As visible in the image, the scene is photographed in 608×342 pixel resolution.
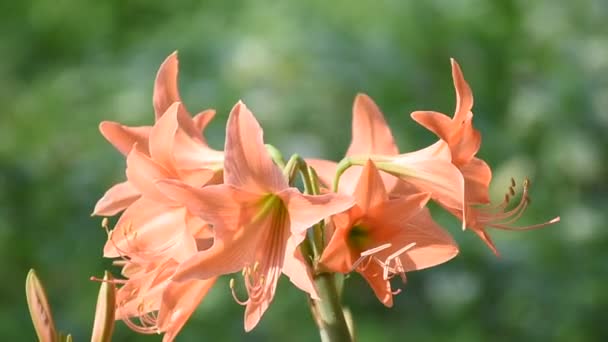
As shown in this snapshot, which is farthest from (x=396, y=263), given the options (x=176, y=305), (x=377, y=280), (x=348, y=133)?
(x=348, y=133)

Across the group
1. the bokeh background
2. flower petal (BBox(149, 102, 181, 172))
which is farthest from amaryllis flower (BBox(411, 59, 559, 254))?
the bokeh background

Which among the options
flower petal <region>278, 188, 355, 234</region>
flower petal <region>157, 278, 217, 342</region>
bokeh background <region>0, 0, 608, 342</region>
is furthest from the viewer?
bokeh background <region>0, 0, 608, 342</region>

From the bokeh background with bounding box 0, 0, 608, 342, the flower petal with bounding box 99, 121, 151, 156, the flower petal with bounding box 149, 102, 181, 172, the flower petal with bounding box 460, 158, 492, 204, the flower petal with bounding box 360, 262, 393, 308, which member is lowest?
the bokeh background with bounding box 0, 0, 608, 342

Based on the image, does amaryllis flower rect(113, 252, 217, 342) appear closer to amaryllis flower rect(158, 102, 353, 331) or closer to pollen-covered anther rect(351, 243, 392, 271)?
amaryllis flower rect(158, 102, 353, 331)

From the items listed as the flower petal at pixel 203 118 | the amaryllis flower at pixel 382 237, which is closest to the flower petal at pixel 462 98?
the amaryllis flower at pixel 382 237

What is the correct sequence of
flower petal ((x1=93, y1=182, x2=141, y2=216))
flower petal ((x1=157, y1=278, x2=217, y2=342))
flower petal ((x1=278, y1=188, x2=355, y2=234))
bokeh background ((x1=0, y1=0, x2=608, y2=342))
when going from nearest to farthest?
flower petal ((x1=278, y1=188, x2=355, y2=234)), flower petal ((x1=157, y1=278, x2=217, y2=342)), flower petal ((x1=93, y1=182, x2=141, y2=216)), bokeh background ((x1=0, y1=0, x2=608, y2=342))

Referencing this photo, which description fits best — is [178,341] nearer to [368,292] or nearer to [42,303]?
[368,292]

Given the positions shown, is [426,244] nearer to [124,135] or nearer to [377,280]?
[377,280]
